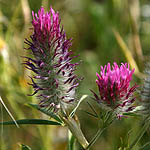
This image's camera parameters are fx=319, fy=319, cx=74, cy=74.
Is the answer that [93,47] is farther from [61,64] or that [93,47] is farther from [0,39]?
[61,64]

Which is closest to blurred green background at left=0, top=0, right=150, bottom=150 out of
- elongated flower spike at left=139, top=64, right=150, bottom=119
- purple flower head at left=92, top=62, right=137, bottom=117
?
elongated flower spike at left=139, top=64, right=150, bottom=119

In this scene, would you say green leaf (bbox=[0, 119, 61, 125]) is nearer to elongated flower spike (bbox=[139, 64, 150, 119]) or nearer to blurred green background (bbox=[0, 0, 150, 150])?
elongated flower spike (bbox=[139, 64, 150, 119])

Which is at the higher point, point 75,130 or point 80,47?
point 80,47

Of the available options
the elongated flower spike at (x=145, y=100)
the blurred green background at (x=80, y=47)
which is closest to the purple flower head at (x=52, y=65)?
the elongated flower spike at (x=145, y=100)

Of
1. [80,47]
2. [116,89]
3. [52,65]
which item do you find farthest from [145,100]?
[80,47]

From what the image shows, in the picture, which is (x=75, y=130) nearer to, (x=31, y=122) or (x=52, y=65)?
(x=31, y=122)

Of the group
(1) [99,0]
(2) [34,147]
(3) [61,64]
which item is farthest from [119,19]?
(3) [61,64]
